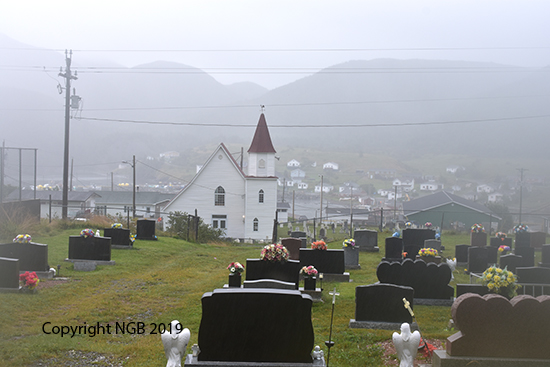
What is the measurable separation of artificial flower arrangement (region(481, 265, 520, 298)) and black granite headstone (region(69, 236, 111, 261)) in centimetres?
1234

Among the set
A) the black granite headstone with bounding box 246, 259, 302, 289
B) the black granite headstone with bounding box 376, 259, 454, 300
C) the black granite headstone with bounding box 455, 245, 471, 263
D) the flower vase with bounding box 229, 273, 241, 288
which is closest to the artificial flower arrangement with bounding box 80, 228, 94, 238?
the flower vase with bounding box 229, 273, 241, 288

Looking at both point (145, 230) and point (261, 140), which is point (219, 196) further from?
point (145, 230)

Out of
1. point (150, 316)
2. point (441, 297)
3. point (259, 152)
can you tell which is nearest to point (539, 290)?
point (441, 297)

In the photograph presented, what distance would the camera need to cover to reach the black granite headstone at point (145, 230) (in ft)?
74.8

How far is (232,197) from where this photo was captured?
47.4 meters

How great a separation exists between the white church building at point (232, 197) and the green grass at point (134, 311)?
87.1 feet

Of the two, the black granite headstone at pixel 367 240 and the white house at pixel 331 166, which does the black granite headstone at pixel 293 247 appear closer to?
the black granite headstone at pixel 367 240

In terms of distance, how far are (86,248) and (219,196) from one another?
3220cm

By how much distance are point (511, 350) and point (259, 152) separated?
37.9 meters

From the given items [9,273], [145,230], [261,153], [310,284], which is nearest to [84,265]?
[9,273]

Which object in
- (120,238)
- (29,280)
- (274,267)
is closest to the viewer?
(29,280)

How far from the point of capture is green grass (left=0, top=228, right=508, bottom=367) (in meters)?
7.05

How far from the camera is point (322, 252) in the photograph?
47.7 ft

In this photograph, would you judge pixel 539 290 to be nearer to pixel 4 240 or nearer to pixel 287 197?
pixel 4 240
